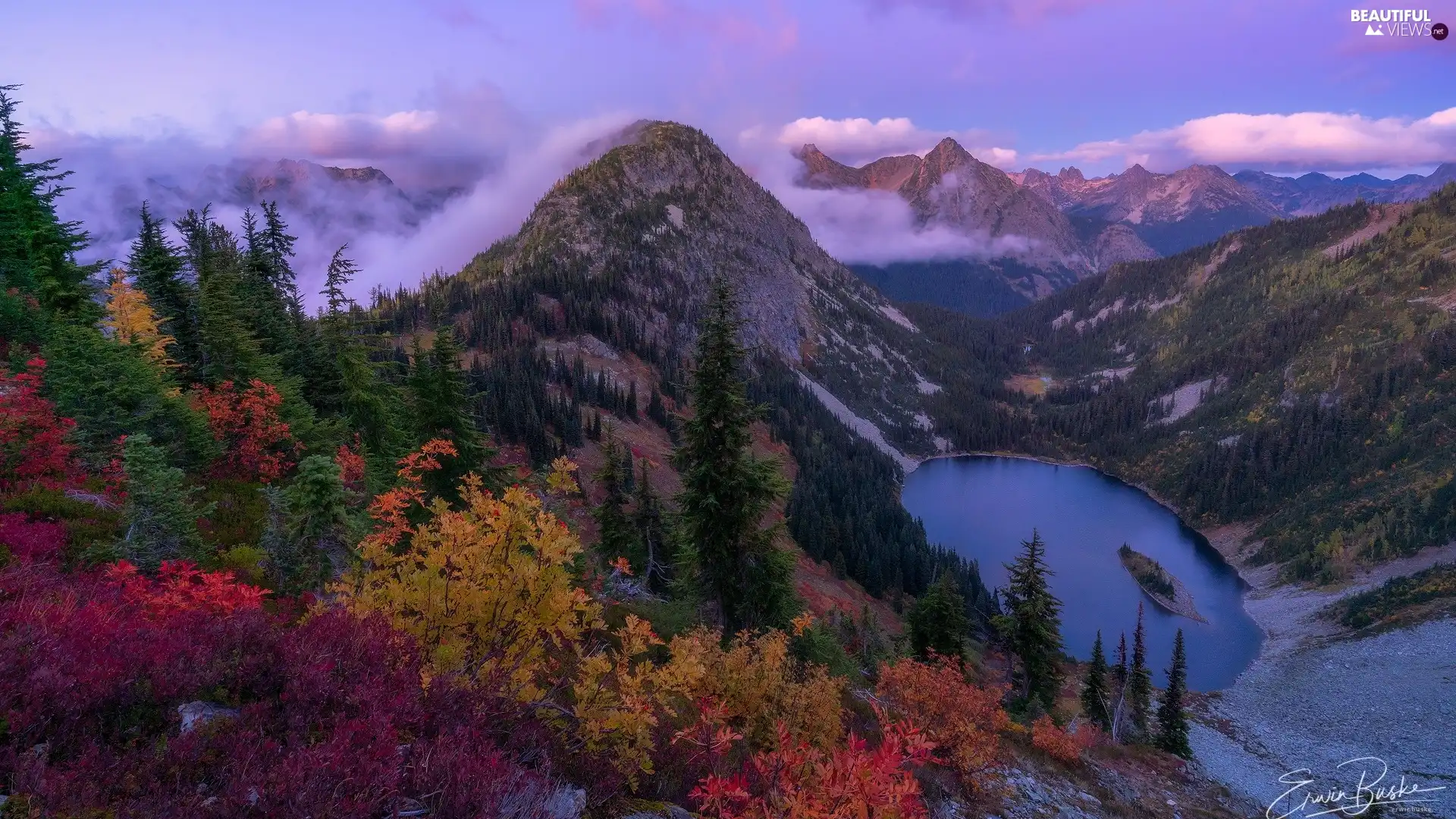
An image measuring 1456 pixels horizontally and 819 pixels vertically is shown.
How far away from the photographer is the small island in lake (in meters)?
103

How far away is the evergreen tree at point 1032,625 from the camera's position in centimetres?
4406

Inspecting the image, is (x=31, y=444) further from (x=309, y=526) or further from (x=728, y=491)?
(x=728, y=491)

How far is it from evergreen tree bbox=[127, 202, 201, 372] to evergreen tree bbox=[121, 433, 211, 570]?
19.0 m

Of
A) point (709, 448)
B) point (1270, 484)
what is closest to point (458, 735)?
point (709, 448)

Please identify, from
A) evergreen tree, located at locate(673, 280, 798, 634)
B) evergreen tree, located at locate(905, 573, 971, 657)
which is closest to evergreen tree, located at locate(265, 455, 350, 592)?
evergreen tree, located at locate(673, 280, 798, 634)

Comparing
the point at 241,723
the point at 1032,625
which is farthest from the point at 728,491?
the point at 1032,625

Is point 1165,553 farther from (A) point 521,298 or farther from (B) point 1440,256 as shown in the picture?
(B) point 1440,256

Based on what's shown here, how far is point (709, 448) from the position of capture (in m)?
24.9

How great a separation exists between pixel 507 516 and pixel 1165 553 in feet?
508

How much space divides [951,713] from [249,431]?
92.3 feet

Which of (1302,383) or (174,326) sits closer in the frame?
(174,326)

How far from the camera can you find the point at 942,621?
46062mm
